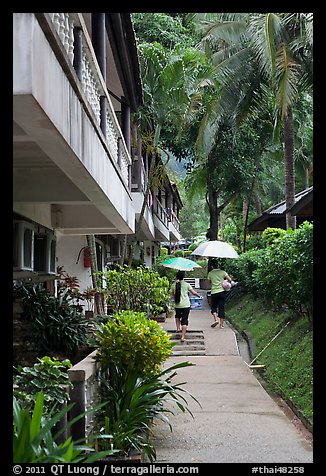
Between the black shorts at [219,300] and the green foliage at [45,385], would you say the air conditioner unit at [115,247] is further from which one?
the green foliage at [45,385]

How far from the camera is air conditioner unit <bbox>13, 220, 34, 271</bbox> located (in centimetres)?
816

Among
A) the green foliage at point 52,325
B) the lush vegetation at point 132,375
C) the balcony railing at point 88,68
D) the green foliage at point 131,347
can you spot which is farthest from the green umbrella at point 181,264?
the green foliage at point 131,347

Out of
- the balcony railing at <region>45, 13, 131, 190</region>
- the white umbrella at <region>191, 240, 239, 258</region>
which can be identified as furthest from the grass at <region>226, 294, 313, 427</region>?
the balcony railing at <region>45, 13, 131, 190</region>

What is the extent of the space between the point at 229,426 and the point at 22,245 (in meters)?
3.62

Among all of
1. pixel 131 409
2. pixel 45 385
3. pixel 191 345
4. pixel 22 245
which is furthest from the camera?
pixel 191 345

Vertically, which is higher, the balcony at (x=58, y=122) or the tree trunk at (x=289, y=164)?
the tree trunk at (x=289, y=164)

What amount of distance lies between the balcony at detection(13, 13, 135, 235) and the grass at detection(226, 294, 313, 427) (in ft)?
11.9

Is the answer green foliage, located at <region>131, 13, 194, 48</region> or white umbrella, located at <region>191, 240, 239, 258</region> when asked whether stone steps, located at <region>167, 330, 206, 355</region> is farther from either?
green foliage, located at <region>131, 13, 194, 48</region>

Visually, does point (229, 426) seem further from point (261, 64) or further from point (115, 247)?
point (115, 247)

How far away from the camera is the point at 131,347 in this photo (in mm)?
6348

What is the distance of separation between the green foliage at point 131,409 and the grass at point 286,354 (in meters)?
2.16

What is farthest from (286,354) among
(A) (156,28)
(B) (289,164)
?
(A) (156,28)

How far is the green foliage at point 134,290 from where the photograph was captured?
12109 mm
